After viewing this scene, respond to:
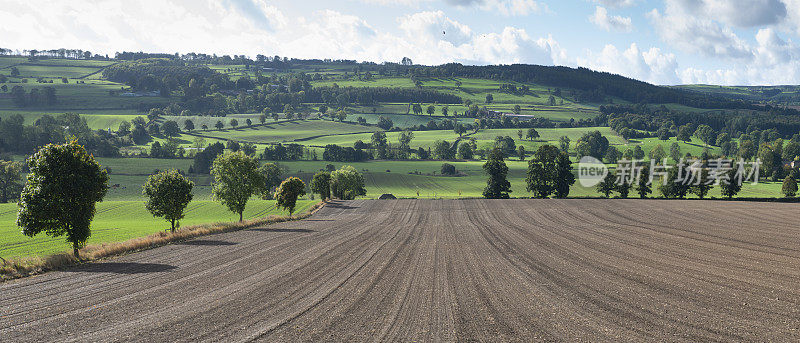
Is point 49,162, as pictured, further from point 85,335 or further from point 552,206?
point 552,206

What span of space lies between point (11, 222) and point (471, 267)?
249ft

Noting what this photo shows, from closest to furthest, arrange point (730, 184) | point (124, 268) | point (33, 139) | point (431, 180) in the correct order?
point (124, 268)
point (730, 184)
point (431, 180)
point (33, 139)

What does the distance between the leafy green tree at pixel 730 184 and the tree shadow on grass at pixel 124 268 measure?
4382 inches

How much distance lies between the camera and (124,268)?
2709 cm

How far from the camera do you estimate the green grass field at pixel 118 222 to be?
45.5m

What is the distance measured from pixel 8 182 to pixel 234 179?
87.1m

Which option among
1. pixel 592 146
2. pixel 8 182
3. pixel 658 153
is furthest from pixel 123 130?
pixel 658 153

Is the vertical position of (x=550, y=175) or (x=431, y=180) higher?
(x=550, y=175)

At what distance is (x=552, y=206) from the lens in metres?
72.6

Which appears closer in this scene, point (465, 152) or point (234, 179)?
point (234, 179)

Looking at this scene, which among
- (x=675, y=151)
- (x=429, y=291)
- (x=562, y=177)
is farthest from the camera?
(x=675, y=151)

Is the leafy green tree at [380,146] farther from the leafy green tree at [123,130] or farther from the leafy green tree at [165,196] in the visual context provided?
the leafy green tree at [165,196]

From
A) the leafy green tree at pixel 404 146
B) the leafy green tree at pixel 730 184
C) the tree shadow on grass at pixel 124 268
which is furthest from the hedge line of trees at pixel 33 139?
the leafy green tree at pixel 730 184

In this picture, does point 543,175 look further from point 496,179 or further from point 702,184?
point 702,184
